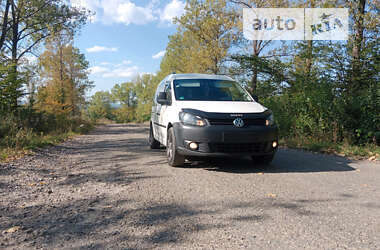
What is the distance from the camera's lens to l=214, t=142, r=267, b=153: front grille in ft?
16.2

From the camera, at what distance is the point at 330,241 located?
242cm

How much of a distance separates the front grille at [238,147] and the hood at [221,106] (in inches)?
23.9

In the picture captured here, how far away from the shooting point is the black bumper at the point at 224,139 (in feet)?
16.0

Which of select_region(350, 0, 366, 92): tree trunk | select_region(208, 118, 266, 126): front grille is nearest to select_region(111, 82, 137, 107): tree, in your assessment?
select_region(350, 0, 366, 92): tree trunk

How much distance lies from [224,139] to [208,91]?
5.86ft

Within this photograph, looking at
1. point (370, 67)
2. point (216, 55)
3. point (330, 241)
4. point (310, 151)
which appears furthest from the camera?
point (216, 55)

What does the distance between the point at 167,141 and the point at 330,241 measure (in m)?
3.93

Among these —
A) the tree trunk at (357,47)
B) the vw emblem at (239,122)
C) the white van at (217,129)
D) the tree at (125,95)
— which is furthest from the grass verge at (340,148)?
the tree at (125,95)

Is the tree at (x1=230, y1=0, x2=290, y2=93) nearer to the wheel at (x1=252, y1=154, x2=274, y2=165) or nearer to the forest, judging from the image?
the forest

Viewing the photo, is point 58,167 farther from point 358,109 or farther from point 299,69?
point 299,69

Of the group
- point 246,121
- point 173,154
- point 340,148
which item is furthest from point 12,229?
point 340,148

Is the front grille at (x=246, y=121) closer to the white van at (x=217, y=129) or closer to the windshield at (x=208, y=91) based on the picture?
the white van at (x=217, y=129)

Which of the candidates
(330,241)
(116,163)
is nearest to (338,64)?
(116,163)

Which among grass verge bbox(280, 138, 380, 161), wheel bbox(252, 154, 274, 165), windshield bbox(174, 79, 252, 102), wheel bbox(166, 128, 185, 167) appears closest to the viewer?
wheel bbox(166, 128, 185, 167)
